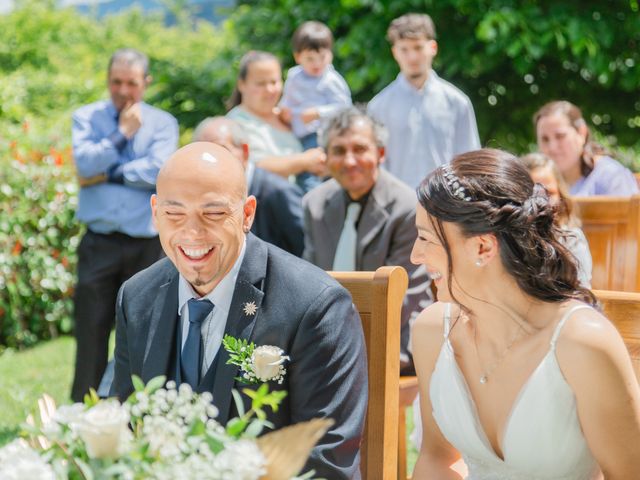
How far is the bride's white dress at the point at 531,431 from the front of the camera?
8.60 ft

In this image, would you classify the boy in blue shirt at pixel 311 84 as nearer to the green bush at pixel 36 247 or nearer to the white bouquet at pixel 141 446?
the green bush at pixel 36 247

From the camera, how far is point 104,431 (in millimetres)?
1659

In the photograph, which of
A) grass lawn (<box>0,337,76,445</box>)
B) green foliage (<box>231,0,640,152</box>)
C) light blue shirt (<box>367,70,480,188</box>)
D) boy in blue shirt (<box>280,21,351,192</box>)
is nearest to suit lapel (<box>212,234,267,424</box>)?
grass lawn (<box>0,337,76,445</box>)

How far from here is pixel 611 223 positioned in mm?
4902

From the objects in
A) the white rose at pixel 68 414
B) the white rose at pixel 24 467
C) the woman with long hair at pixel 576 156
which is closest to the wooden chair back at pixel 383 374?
the white rose at pixel 68 414

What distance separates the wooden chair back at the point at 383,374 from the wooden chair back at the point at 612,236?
2156 millimetres

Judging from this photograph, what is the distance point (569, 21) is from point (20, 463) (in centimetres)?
882

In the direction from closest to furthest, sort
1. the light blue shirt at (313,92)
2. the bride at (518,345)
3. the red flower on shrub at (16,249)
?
the bride at (518,345), the light blue shirt at (313,92), the red flower on shrub at (16,249)

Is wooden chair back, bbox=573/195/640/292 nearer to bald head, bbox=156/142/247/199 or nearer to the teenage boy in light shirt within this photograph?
the teenage boy in light shirt

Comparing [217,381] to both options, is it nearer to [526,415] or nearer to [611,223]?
[526,415]

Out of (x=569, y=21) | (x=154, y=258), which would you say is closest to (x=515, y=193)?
(x=154, y=258)

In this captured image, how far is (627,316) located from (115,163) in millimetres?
3772

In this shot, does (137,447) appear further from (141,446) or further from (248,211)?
(248,211)

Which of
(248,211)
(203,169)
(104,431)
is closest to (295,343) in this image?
(248,211)
